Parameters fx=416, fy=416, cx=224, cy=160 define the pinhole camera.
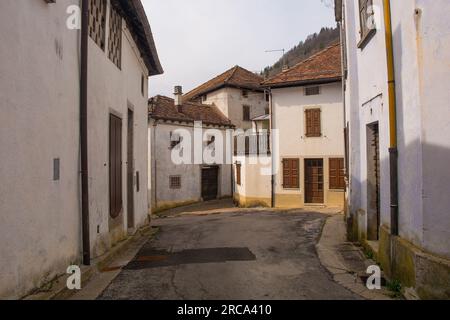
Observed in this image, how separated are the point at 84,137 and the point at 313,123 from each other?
15.5 meters

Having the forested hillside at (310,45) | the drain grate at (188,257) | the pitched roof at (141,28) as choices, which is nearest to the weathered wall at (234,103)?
the pitched roof at (141,28)

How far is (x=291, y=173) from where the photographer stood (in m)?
21.0

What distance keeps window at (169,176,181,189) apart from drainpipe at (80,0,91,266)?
19.4 metres

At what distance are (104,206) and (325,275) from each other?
14.5 ft

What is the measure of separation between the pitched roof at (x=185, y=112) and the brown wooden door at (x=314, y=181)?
31.5ft

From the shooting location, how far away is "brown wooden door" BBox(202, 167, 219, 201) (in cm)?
2851

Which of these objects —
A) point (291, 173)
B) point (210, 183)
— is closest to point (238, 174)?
point (291, 173)

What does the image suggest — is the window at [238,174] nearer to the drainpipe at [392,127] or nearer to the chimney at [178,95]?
the chimney at [178,95]

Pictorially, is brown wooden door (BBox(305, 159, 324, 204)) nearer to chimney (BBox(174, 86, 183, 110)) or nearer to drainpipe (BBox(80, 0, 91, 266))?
chimney (BBox(174, 86, 183, 110))

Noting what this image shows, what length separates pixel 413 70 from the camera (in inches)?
196

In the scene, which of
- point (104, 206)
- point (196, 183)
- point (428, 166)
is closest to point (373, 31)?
point (428, 166)

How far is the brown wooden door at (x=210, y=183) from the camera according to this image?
28.5m

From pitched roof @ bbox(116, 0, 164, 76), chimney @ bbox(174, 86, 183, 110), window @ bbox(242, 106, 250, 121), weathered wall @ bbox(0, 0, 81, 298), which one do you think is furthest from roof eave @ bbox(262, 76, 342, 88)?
weathered wall @ bbox(0, 0, 81, 298)
